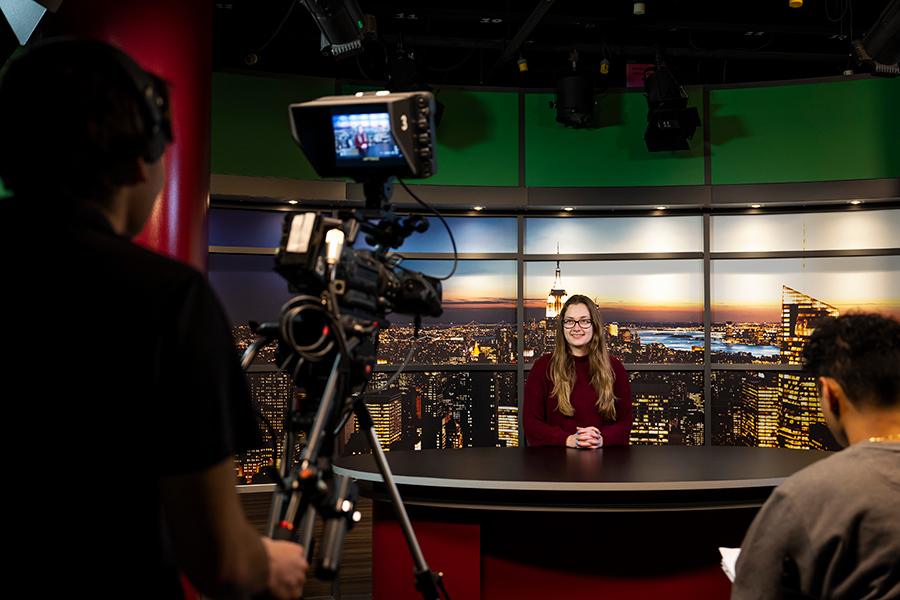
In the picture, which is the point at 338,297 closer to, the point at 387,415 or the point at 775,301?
the point at 387,415

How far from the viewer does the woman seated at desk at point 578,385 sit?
3.53 meters

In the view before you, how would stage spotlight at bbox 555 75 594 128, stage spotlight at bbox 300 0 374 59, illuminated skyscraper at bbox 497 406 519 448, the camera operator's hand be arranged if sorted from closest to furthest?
the camera operator's hand → stage spotlight at bbox 300 0 374 59 → stage spotlight at bbox 555 75 594 128 → illuminated skyscraper at bbox 497 406 519 448

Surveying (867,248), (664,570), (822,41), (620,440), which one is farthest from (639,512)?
(822,41)

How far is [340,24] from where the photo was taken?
392cm

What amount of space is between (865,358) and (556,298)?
386cm

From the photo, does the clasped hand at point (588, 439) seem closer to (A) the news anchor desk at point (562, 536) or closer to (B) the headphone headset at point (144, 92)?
(A) the news anchor desk at point (562, 536)

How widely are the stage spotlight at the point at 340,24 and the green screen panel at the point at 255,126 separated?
68 cm

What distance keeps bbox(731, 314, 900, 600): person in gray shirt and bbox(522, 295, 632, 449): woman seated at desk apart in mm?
2064

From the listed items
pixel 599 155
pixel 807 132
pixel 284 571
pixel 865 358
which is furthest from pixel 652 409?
pixel 284 571

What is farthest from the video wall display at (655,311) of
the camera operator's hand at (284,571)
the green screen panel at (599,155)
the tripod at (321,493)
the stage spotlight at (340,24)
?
the camera operator's hand at (284,571)

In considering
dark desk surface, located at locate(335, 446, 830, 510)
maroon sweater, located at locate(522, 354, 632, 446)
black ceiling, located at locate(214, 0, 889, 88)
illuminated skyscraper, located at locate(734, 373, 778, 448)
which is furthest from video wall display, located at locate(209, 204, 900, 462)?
dark desk surface, located at locate(335, 446, 830, 510)

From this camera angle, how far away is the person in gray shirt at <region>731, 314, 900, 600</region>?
1261 millimetres

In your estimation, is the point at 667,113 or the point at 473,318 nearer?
the point at 667,113

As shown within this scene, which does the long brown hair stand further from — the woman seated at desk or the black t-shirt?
the black t-shirt
